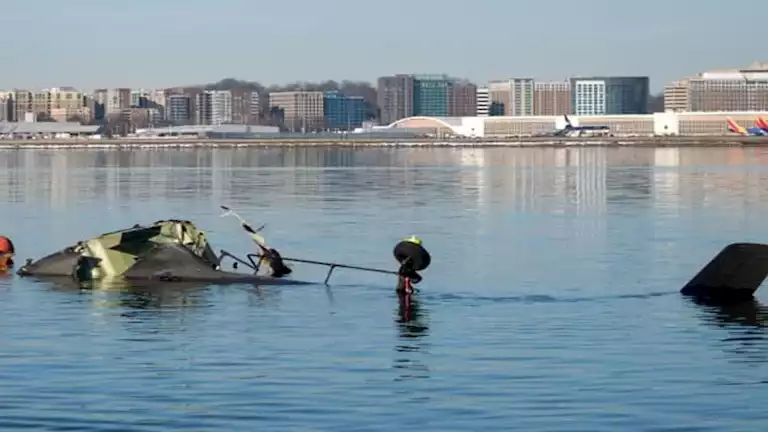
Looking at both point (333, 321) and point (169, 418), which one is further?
point (333, 321)

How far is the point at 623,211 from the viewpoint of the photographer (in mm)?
69750

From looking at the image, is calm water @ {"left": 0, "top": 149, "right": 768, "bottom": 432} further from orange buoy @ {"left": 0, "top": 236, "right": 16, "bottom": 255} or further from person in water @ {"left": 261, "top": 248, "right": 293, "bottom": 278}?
orange buoy @ {"left": 0, "top": 236, "right": 16, "bottom": 255}

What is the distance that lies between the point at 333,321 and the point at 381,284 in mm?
6824

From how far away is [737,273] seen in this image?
1318 inches

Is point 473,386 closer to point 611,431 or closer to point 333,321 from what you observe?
point 611,431

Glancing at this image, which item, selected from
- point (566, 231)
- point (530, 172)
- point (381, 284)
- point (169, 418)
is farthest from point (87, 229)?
point (530, 172)

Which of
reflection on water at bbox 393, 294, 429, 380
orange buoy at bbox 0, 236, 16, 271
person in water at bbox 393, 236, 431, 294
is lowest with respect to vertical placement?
reflection on water at bbox 393, 294, 429, 380

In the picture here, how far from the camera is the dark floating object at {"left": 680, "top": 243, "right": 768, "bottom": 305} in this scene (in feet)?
109

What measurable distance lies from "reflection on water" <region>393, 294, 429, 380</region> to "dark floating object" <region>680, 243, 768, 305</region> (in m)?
6.13

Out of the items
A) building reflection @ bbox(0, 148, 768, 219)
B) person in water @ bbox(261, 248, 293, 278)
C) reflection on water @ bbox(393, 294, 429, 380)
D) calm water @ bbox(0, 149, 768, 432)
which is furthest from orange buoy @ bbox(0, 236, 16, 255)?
building reflection @ bbox(0, 148, 768, 219)

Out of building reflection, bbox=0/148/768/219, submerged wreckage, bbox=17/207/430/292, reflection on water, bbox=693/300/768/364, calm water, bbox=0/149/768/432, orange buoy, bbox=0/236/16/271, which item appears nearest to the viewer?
calm water, bbox=0/149/768/432

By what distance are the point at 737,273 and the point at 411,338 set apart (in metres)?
8.34

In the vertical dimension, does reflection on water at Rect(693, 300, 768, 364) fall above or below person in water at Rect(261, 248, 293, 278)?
below

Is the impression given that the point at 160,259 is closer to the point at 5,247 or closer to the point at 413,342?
the point at 5,247
